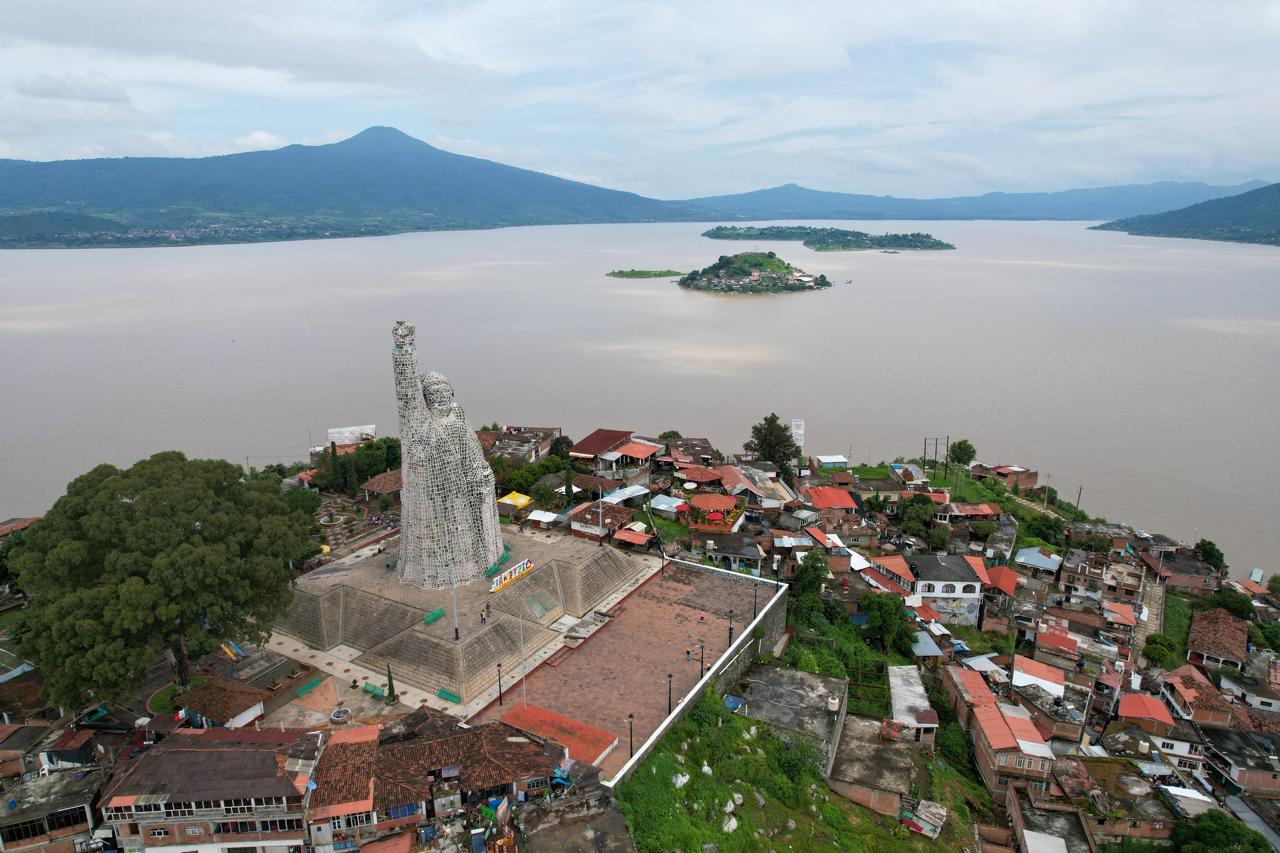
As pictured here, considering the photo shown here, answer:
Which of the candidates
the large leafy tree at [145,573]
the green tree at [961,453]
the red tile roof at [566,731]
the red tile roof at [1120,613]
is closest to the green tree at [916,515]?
the red tile roof at [1120,613]

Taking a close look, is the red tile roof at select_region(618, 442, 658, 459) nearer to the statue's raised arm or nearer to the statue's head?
the statue's head

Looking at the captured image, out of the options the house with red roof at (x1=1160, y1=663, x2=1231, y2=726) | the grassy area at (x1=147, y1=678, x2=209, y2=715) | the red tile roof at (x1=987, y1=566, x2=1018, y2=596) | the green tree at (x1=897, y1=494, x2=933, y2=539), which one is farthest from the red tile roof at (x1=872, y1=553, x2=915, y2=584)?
the grassy area at (x1=147, y1=678, x2=209, y2=715)

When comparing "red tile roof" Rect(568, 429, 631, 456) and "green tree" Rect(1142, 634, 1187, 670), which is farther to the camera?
"red tile roof" Rect(568, 429, 631, 456)

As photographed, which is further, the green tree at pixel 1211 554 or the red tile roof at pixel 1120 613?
the green tree at pixel 1211 554

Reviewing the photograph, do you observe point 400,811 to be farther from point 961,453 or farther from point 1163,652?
point 961,453

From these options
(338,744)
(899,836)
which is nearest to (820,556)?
(899,836)

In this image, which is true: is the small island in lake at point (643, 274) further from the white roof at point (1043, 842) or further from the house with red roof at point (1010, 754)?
the white roof at point (1043, 842)
